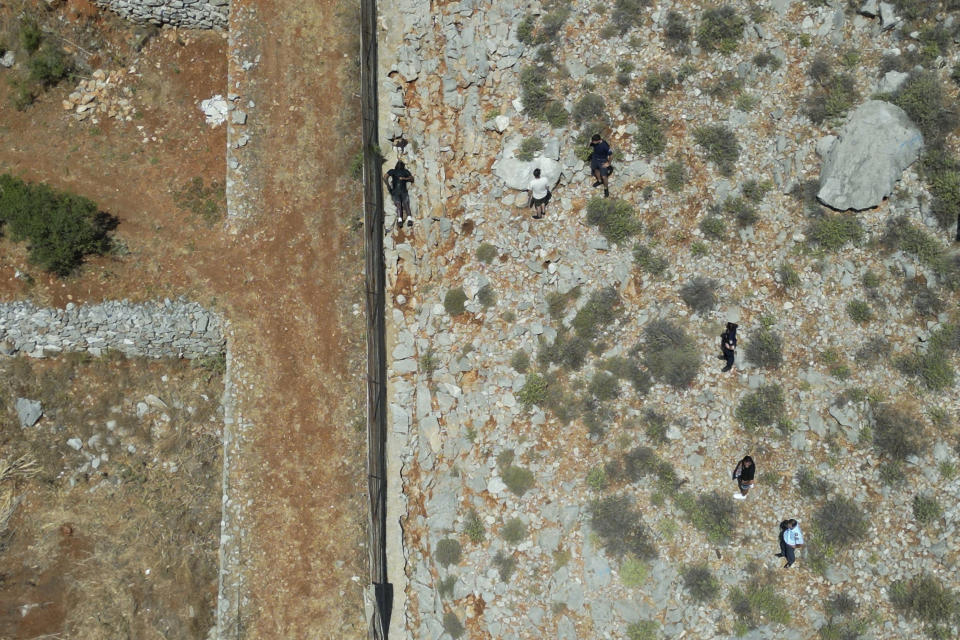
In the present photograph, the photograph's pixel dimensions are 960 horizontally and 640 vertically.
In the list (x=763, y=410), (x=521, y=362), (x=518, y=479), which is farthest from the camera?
(x=521, y=362)

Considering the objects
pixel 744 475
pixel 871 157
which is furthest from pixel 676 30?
pixel 744 475

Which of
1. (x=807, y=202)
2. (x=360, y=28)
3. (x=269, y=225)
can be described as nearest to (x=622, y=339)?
(x=807, y=202)

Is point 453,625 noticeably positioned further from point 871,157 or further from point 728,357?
point 871,157

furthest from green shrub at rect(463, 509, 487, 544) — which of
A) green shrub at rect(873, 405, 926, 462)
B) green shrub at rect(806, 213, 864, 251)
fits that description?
green shrub at rect(806, 213, 864, 251)

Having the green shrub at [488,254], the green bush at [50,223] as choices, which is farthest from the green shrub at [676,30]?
the green bush at [50,223]

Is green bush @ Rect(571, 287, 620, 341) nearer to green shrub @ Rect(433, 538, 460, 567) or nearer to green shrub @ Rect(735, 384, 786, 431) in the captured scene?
green shrub @ Rect(735, 384, 786, 431)

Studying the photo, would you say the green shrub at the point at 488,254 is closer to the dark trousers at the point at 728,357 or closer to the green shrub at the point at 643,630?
the dark trousers at the point at 728,357
